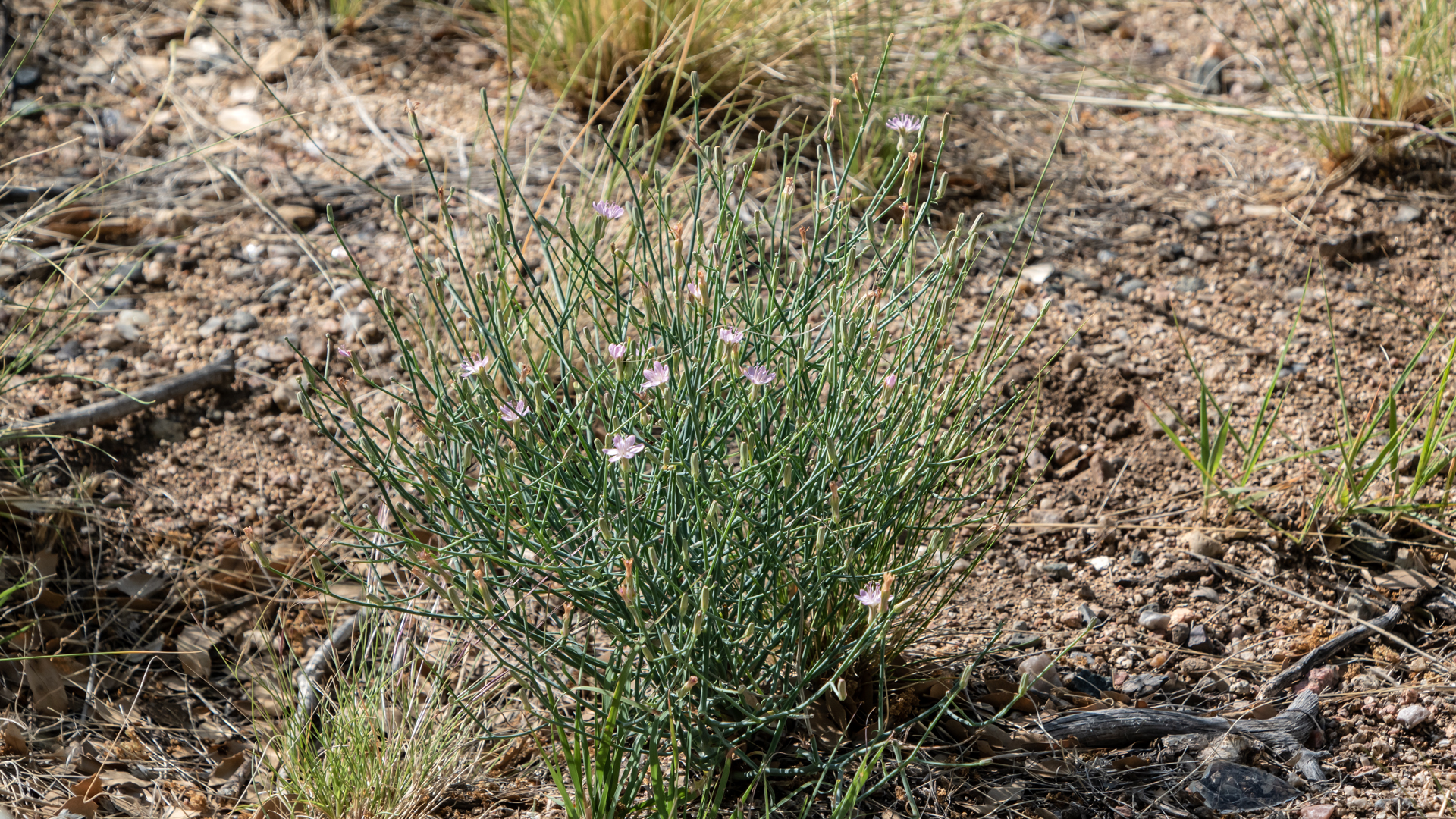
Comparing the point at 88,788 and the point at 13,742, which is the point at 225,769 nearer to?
the point at 88,788

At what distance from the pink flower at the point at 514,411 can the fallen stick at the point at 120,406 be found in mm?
1048

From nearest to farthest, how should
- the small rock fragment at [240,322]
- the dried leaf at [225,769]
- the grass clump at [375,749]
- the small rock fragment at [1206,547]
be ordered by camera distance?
the grass clump at [375,749], the dried leaf at [225,769], the small rock fragment at [1206,547], the small rock fragment at [240,322]

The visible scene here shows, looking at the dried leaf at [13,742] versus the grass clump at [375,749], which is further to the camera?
the dried leaf at [13,742]

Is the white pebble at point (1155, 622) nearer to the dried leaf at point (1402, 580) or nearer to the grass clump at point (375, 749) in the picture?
the dried leaf at point (1402, 580)

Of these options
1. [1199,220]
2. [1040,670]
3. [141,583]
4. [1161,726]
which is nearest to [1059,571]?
[1040,670]

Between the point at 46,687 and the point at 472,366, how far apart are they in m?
1.13

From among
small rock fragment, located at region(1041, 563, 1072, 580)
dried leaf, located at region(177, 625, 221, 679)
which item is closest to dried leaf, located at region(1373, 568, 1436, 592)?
small rock fragment, located at region(1041, 563, 1072, 580)

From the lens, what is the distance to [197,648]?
216 cm

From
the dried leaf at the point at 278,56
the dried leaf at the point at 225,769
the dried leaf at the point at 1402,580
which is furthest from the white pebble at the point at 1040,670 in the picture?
the dried leaf at the point at 278,56

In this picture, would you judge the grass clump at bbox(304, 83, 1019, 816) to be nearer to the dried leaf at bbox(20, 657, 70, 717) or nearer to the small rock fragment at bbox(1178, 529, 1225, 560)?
the small rock fragment at bbox(1178, 529, 1225, 560)

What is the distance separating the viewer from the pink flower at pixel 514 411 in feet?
4.73

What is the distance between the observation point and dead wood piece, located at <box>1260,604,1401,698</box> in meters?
1.82

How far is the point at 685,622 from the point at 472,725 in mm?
506

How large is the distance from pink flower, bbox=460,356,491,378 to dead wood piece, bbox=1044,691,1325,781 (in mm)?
1042
